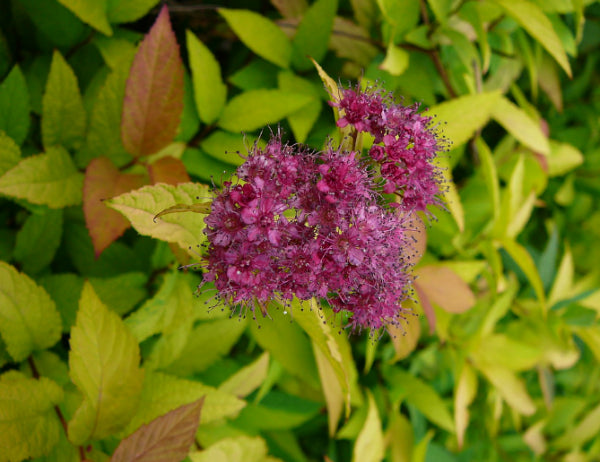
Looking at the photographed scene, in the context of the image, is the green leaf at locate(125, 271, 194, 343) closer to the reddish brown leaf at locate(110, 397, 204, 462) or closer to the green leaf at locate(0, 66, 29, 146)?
the reddish brown leaf at locate(110, 397, 204, 462)

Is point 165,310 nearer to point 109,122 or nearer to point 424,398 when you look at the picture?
point 109,122

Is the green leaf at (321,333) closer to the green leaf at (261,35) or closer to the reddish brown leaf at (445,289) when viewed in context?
the reddish brown leaf at (445,289)

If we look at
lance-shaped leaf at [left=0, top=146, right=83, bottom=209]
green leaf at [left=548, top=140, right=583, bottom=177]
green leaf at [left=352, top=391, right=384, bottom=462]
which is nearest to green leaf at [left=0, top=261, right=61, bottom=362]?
lance-shaped leaf at [left=0, top=146, right=83, bottom=209]

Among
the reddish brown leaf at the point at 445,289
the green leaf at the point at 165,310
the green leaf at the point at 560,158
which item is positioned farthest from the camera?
the green leaf at the point at 560,158

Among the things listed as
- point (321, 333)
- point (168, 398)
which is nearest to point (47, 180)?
point (168, 398)

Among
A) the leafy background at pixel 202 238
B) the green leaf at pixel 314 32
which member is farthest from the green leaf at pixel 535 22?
the green leaf at pixel 314 32

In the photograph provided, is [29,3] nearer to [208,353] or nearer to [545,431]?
[208,353]

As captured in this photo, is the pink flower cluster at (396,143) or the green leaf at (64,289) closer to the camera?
the pink flower cluster at (396,143)
